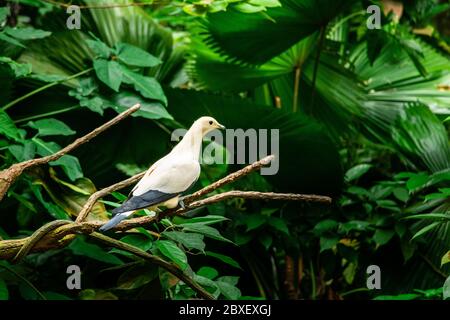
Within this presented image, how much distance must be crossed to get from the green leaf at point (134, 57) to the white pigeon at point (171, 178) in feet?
2.87

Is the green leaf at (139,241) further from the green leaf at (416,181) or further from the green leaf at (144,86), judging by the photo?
the green leaf at (416,181)

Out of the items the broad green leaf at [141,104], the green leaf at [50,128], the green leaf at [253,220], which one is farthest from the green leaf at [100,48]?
the green leaf at [253,220]

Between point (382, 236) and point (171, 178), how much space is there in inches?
45.4

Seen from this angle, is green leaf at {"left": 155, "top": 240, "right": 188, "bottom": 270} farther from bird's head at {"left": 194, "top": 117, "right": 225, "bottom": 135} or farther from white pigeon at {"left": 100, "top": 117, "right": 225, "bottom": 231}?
bird's head at {"left": 194, "top": 117, "right": 225, "bottom": 135}

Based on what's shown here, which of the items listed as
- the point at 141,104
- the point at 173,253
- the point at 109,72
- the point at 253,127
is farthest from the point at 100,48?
the point at 173,253

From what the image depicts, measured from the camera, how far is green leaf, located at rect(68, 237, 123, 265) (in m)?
2.11

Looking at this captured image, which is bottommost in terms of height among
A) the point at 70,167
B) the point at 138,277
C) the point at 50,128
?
the point at 138,277

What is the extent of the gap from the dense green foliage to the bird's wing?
1.91 feet

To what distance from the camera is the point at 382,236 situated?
2.32 meters

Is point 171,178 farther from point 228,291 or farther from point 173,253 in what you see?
point 228,291

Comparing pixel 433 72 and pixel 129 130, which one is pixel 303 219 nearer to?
pixel 129 130

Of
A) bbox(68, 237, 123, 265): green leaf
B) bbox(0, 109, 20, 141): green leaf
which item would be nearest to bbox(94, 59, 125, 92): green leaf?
bbox(0, 109, 20, 141): green leaf
